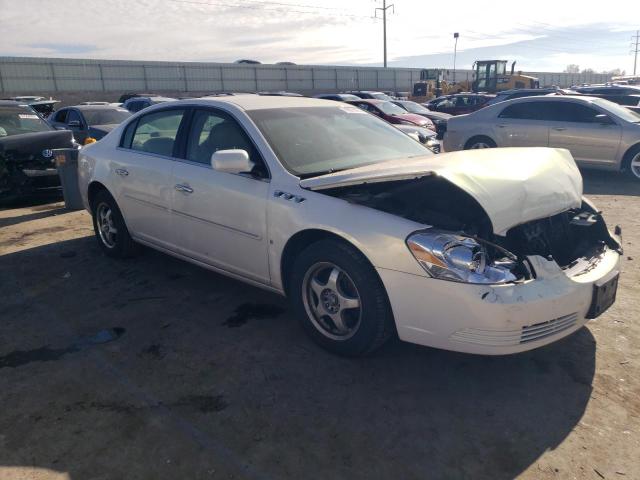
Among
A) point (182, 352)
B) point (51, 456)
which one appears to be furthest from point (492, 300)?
point (51, 456)

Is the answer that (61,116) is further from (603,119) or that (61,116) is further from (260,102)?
(603,119)

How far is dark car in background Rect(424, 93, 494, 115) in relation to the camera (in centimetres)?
2039

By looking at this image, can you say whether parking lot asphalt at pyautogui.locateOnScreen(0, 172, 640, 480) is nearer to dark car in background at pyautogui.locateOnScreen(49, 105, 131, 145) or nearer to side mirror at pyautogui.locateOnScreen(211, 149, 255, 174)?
side mirror at pyautogui.locateOnScreen(211, 149, 255, 174)

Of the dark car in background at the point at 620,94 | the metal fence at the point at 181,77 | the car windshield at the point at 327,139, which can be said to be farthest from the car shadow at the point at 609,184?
the metal fence at the point at 181,77

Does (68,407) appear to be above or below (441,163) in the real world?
below

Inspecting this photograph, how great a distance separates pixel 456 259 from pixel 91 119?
10698 mm

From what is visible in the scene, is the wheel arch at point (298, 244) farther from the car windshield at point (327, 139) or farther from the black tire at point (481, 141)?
the black tire at point (481, 141)

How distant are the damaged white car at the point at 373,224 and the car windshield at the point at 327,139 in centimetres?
1

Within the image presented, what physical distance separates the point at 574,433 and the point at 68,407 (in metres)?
2.71

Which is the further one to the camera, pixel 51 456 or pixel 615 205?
pixel 615 205

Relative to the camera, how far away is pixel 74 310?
4.19 metres

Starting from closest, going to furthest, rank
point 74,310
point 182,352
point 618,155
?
point 182,352 → point 74,310 → point 618,155

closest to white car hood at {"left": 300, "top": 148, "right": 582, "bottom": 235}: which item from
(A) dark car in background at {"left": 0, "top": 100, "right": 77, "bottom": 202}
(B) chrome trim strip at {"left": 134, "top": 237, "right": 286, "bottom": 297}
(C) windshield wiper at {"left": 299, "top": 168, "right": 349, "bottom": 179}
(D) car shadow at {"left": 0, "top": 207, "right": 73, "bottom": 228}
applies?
(C) windshield wiper at {"left": 299, "top": 168, "right": 349, "bottom": 179}

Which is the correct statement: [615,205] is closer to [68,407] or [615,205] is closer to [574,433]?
[574,433]
